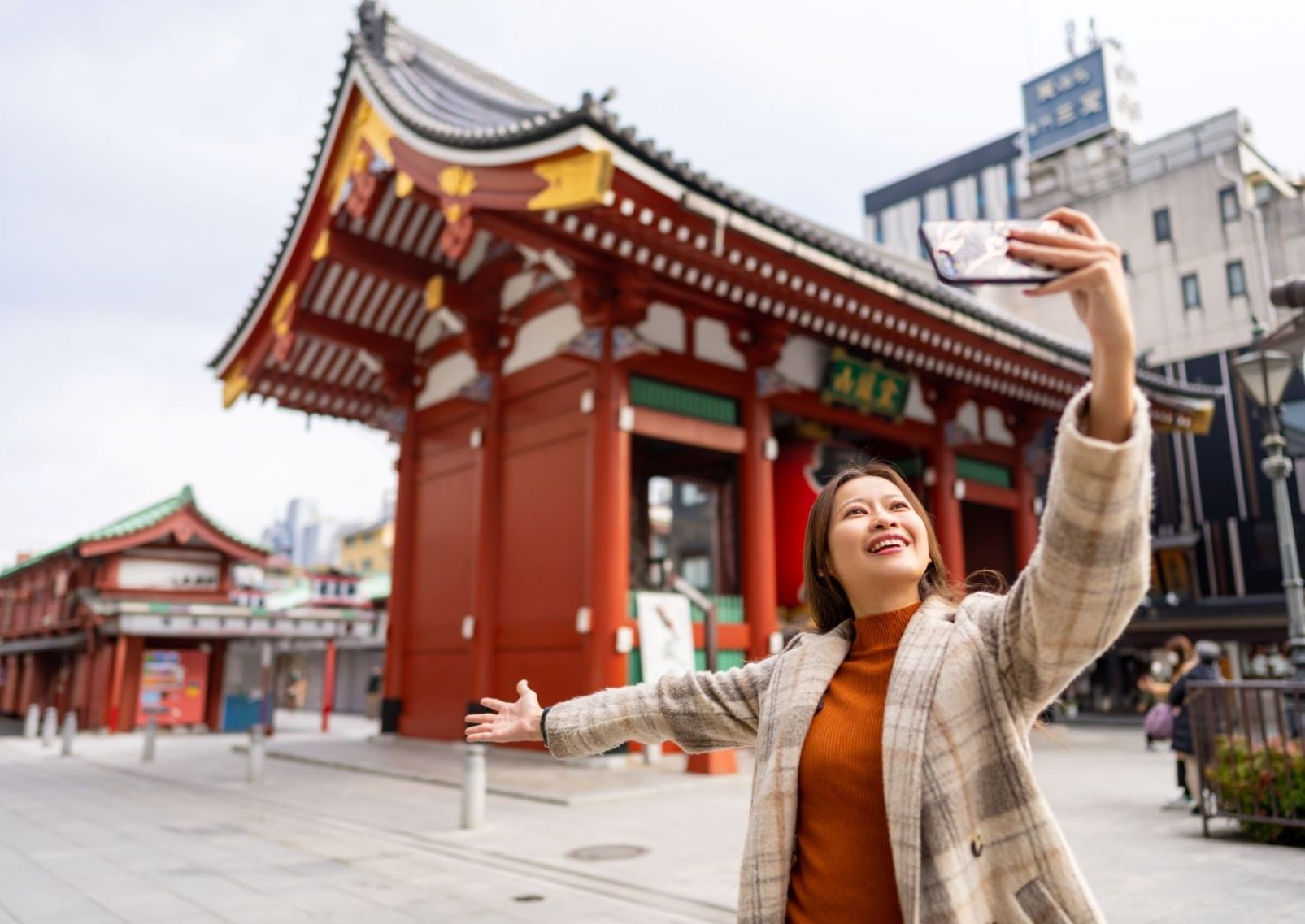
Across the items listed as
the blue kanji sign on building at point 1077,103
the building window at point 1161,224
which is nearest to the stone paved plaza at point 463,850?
the building window at point 1161,224

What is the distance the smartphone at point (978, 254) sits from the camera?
1420 mm

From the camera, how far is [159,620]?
20719mm

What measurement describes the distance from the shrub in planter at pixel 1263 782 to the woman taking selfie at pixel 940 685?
610 centimetres

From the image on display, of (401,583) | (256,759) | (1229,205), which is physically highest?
(1229,205)

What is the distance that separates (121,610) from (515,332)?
1387 cm

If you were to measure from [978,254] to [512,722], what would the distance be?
1.54 metres

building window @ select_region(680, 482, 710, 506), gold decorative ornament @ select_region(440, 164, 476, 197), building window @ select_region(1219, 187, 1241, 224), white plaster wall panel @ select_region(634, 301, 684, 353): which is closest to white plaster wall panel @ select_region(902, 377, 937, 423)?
white plaster wall panel @ select_region(634, 301, 684, 353)

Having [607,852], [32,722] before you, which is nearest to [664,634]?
[607,852]

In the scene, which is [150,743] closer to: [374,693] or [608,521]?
[608,521]

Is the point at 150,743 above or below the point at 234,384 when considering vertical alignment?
below

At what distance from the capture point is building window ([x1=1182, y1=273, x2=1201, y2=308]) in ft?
90.8

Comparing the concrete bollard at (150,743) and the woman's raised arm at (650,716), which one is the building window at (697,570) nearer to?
the concrete bollard at (150,743)

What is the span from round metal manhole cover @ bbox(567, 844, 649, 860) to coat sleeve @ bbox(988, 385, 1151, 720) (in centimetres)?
556

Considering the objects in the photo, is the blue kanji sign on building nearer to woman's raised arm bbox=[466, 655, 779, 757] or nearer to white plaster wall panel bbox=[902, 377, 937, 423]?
white plaster wall panel bbox=[902, 377, 937, 423]
